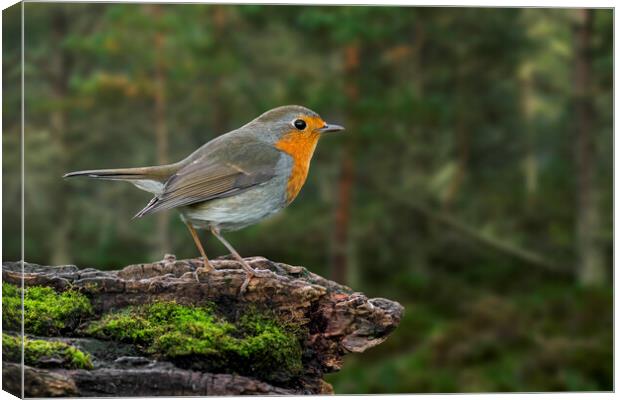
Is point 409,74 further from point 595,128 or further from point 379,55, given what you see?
point 595,128

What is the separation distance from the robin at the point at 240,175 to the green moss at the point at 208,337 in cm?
24

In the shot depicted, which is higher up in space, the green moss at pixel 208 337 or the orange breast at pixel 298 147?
the orange breast at pixel 298 147

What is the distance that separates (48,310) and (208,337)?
0.87 meters

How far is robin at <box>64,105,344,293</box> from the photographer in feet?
17.2

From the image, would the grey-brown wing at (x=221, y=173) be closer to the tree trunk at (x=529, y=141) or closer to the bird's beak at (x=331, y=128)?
the bird's beak at (x=331, y=128)

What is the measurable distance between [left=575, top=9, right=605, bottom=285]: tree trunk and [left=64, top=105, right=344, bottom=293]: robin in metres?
6.84

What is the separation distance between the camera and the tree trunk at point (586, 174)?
37.5 feet

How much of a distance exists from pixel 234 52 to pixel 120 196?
253 cm

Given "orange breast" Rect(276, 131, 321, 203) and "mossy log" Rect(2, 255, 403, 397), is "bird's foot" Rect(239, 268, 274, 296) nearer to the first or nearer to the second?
"mossy log" Rect(2, 255, 403, 397)

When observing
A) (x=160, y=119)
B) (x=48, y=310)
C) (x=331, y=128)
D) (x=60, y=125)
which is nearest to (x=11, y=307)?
(x=48, y=310)

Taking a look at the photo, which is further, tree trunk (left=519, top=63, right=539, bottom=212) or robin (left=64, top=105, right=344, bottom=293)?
tree trunk (left=519, top=63, right=539, bottom=212)

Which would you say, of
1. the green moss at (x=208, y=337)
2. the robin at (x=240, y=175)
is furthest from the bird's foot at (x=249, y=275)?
the green moss at (x=208, y=337)

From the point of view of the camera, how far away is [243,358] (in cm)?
516

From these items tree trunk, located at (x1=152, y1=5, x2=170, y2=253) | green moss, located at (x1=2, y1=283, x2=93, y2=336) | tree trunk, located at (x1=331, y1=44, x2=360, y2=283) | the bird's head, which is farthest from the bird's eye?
tree trunk, located at (x1=331, y1=44, x2=360, y2=283)
